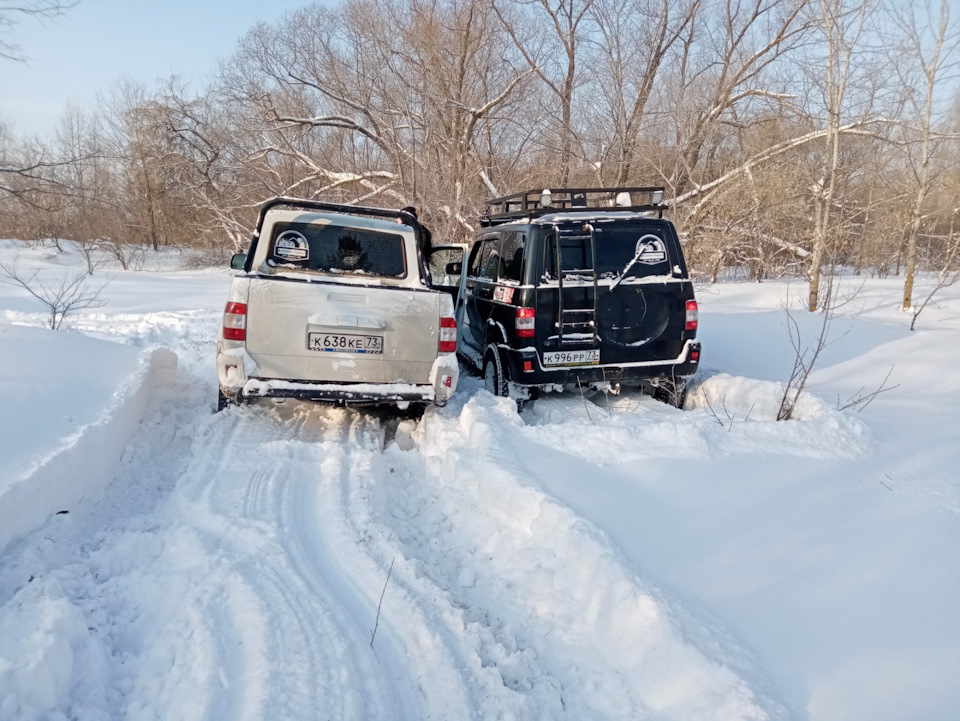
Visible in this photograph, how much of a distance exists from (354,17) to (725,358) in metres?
19.3

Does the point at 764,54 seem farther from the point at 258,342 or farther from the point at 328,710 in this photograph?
the point at 328,710

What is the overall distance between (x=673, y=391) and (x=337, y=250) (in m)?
3.71

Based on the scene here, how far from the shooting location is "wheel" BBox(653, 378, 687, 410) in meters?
6.00

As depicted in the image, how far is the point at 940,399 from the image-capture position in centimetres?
566

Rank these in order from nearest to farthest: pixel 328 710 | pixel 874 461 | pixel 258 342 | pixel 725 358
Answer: pixel 328 710, pixel 874 461, pixel 258 342, pixel 725 358

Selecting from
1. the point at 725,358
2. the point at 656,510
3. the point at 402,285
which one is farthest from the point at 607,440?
the point at 725,358

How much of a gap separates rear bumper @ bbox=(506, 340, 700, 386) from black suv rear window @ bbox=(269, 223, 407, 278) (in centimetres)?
145

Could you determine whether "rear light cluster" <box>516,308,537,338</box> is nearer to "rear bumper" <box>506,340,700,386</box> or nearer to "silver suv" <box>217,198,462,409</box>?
"rear bumper" <box>506,340,700,386</box>

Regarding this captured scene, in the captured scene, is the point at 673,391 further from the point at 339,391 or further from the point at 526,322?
the point at 339,391

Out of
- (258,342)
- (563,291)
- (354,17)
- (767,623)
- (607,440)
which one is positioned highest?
(354,17)

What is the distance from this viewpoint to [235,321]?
15.7 feet

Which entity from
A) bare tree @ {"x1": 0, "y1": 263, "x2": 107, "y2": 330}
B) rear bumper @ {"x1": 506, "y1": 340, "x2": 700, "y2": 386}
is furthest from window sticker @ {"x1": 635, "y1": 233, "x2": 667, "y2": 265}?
bare tree @ {"x1": 0, "y1": 263, "x2": 107, "y2": 330}

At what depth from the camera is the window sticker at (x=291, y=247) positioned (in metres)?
5.21

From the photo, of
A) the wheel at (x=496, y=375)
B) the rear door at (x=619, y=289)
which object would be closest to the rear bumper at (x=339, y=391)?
the wheel at (x=496, y=375)
